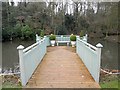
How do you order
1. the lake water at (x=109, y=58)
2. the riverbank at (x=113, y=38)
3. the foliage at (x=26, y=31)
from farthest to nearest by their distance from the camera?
the riverbank at (x=113, y=38)
the foliage at (x=26, y=31)
the lake water at (x=109, y=58)

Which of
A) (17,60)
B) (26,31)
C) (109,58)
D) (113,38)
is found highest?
(26,31)

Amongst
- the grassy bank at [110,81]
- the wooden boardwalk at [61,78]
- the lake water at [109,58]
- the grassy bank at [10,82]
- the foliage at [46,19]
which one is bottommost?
the lake water at [109,58]

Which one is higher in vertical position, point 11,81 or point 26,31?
point 26,31

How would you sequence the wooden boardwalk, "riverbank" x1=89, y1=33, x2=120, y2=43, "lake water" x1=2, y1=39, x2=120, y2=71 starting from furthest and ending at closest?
"riverbank" x1=89, y1=33, x2=120, y2=43
"lake water" x1=2, y1=39, x2=120, y2=71
the wooden boardwalk

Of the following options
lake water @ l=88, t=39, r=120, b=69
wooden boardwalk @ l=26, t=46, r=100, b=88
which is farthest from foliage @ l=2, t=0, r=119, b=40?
wooden boardwalk @ l=26, t=46, r=100, b=88

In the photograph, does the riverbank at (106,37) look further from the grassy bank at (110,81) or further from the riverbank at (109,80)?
the grassy bank at (110,81)

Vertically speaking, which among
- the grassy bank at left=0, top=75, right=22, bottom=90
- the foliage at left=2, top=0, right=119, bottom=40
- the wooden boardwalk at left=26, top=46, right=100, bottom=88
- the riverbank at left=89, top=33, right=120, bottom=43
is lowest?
the riverbank at left=89, top=33, right=120, bottom=43

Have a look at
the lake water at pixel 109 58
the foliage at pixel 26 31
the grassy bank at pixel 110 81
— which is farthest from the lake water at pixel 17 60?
the grassy bank at pixel 110 81

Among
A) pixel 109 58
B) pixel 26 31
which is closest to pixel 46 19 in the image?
pixel 26 31

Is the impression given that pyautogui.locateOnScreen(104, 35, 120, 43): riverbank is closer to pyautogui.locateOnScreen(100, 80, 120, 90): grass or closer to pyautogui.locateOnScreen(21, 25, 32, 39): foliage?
pyautogui.locateOnScreen(21, 25, 32, 39): foliage

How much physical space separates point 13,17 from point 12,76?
20.8m

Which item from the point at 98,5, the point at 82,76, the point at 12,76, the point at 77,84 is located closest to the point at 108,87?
the point at 77,84

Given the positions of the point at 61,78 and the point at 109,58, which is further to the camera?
the point at 109,58

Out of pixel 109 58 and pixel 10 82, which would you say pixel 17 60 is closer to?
pixel 109 58
